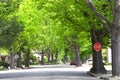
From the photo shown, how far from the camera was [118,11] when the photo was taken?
1089 inches

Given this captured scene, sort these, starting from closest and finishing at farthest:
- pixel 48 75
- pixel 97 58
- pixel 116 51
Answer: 1. pixel 116 51
2. pixel 48 75
3. pixel 97 58

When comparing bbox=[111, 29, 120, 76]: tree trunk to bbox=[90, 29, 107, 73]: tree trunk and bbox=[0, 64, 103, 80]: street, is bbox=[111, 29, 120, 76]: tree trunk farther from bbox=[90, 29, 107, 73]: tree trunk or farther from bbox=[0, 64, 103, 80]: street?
bbox=[90, 29, 107, 73]: tree trunk

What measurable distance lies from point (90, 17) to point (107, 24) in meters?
5.38

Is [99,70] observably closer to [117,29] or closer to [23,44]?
[117,29]

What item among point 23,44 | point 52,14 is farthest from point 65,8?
point 23,44

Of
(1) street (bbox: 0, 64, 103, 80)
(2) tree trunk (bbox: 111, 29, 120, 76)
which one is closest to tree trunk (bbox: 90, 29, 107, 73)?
(1) street (bbox: 0, 64, 103, 80)

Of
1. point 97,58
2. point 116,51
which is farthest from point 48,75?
point 116,51

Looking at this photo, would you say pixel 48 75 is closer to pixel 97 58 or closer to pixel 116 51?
pixel 97 58

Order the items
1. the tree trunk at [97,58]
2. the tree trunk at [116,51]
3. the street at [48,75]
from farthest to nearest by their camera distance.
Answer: the tree trunk at [97,58] < the street at [48,75] < the tree trunk at [116,51]

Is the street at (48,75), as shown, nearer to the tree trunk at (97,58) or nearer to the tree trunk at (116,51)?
the tree trunk at (97,58)

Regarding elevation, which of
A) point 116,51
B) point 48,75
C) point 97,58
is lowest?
point 48,75

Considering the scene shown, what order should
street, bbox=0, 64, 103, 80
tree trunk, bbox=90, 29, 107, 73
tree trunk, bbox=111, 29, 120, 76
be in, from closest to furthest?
tree trunk, bbox=111, 29, 120, 76
street, bbox=0, 64, 103, 80
tree trunk, bbox=90, 29, 107, 73

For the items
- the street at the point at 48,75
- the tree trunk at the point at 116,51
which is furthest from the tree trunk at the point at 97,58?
the tree trunk at the point at 116,51

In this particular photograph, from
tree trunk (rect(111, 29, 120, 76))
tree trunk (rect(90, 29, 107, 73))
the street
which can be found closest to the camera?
tree trunk (rect(111, 29, 120, 76))
